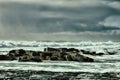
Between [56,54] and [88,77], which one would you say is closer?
[88,77]

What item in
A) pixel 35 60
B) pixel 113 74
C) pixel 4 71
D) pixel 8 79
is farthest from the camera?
pixel 35 60

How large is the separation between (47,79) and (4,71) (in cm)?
631

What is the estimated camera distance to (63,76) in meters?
34.3

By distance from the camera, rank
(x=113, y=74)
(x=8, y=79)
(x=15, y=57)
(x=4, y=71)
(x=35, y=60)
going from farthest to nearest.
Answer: (x=15, y=57) → (x=35, y=60) → (x=4, y=71) → (x=113, y=74) → (x=8, y=79)

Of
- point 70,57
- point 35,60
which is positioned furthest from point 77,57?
point 35,60

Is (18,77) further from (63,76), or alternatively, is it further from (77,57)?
(77,57)

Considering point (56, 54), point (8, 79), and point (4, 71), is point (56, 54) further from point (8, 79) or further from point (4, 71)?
point (8, 79)

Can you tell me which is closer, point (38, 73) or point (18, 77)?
point (18, 77)

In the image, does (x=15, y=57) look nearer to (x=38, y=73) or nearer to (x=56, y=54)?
(x=56, y=54)

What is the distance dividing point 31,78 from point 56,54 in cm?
2421

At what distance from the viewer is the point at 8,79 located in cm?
3241

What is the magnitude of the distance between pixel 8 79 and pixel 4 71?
218 inches

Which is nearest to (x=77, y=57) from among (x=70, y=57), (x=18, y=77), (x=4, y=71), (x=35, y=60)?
(x=70, y=57)

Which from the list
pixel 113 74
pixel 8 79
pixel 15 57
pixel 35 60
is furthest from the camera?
pixel 15 57
